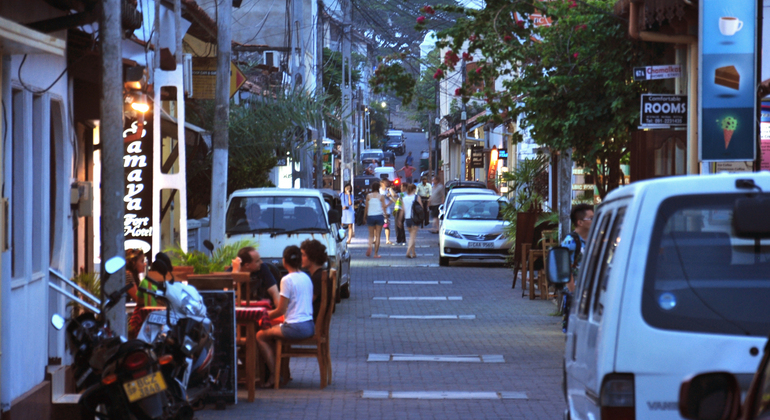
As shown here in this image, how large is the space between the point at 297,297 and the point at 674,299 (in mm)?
6135

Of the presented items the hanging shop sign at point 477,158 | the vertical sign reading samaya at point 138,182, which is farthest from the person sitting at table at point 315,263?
the hanging shop sign at point 477,158

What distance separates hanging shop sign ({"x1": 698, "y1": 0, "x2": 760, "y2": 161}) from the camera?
10539mm

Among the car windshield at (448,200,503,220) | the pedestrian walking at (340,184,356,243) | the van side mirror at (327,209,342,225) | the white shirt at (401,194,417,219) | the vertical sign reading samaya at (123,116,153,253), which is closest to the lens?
the vertical sign reading samaya at (123,116,153,253)

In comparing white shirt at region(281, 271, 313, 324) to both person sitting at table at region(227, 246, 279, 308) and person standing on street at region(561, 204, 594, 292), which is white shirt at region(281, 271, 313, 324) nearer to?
person sitting at table at region(227, 246, 279, 308)

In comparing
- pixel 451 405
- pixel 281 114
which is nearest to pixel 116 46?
pixel 451 405

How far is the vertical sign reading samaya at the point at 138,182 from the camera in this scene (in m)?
12.0

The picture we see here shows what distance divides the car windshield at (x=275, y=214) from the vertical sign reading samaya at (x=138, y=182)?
4627mm

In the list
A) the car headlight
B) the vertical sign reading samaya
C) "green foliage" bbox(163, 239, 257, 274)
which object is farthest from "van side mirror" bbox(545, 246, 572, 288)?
the car headlight

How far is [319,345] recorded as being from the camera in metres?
10.4

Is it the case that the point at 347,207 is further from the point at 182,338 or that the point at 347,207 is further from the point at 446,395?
the point at 182,338

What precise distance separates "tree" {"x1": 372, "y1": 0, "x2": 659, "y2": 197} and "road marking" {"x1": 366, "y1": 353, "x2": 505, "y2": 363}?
11.7ft

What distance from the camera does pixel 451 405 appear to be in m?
9.54

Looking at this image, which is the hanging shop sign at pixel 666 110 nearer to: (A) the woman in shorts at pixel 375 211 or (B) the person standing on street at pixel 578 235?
→ (B) the person standing on street at pixel 578 235

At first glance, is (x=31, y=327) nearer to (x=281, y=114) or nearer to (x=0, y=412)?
(x=0, y=412)
